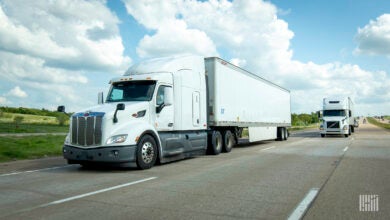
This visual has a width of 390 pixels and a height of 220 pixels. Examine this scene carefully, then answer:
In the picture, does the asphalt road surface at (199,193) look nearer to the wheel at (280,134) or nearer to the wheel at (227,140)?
the wheel at (227,140)

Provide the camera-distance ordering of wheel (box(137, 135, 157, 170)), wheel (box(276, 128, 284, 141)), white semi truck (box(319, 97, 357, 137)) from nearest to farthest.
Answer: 1. wheel (box(137, 135, 157, 170))
2. wheel (box(276, 128, 284, 141))
3. white semi truck (box(319, 97, 357, 137))

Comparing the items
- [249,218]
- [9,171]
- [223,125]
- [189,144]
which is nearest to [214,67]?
[223,125]

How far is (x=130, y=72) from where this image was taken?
39.8 feet

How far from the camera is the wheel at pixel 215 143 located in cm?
1474

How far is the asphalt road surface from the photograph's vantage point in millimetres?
5164

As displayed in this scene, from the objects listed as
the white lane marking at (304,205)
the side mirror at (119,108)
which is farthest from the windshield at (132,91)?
the white lane marking at (304,205)

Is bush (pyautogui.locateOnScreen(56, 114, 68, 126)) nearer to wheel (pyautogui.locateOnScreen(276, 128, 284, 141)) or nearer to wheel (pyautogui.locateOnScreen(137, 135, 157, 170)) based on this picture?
wheel (pyautogui.locateOnScreen(276, 128, 284, 141))

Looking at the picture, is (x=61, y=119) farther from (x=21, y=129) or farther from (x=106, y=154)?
(x=106, y=154)

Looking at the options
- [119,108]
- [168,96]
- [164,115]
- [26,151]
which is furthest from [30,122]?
[119,108]

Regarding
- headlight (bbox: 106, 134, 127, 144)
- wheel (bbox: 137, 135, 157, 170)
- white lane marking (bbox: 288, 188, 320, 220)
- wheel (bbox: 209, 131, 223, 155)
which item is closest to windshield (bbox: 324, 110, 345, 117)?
wheel (bbox: 209, 131, 223, 155)

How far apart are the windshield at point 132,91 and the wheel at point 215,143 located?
474 centimetres

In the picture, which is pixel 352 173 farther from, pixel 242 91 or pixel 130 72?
pixel 242 91

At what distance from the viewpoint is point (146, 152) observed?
10.3 metres

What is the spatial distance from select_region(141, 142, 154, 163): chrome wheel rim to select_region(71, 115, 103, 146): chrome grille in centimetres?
132
